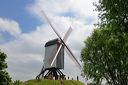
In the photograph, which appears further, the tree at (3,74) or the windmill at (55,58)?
the windmill at (55,58)

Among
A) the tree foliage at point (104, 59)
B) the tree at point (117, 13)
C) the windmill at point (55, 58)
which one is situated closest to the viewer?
the tree at point (117, 13)

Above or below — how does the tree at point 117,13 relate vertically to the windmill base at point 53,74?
below

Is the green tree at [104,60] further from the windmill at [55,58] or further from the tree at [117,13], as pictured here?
the windmill at [55,58]

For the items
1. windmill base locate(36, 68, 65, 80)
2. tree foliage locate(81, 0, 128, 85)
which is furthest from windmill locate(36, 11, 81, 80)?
tree foliage locate(81, 0, 128, 85)

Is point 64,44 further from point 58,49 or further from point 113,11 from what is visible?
point 113,11

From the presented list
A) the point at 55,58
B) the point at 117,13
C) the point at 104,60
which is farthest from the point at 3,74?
the point at 55,58

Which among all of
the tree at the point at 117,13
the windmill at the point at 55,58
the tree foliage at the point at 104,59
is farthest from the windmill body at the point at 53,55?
the tree at the point at 117,13

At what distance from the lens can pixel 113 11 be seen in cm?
2933

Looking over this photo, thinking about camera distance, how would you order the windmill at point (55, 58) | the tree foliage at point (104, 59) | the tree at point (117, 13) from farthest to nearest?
the windmill at point (55, 58) → the tree foliage at point (104, 59) → the tree at point (117, 13)

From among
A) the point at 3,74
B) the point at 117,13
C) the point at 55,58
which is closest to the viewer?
the point at 117,13

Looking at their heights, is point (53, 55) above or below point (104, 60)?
above

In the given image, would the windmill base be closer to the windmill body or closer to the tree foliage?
the windmill body

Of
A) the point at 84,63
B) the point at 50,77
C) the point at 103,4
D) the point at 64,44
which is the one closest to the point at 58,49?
the point at 64,44

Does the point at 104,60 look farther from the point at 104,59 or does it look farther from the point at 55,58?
the point at 55,58
